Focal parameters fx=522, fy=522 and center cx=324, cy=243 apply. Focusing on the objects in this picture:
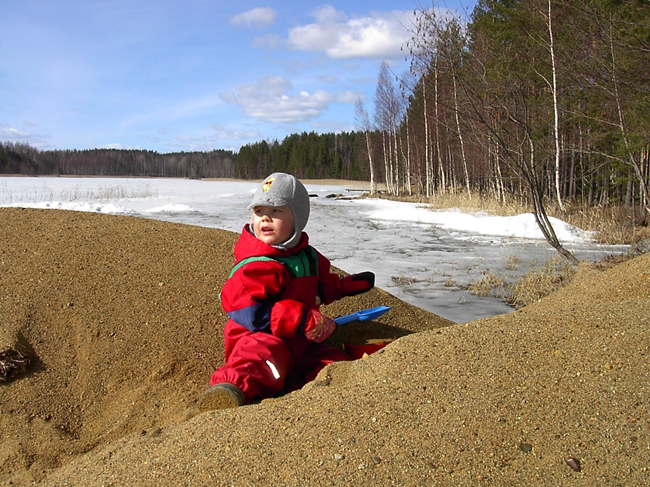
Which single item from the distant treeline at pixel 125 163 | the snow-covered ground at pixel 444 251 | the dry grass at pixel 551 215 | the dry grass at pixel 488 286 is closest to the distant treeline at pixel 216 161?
the distant treeline at pixel 125 163

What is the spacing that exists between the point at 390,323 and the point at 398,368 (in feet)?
6.08

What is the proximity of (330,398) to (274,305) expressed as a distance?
825mm

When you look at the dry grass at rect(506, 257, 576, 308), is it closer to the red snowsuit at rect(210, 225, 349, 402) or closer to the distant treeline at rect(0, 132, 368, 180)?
the red snowsuit at rect(210, 225, 349, 402)

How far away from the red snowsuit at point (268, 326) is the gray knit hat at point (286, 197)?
141 millimetres

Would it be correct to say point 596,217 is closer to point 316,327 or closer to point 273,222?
point 273,222

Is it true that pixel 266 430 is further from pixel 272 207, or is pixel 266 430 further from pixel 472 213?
pixel 472 213

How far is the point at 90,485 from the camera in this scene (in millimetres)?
1805

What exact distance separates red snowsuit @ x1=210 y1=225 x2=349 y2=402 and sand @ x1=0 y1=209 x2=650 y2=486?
371 mm

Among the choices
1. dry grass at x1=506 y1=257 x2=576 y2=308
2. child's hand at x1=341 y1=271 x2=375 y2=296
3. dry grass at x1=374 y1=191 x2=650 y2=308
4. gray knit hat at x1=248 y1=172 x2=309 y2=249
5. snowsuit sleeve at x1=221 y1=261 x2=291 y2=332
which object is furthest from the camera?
dry grass at x1=374 y1=191 x2=650 y2=308

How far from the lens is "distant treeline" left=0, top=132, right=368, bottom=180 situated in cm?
8469

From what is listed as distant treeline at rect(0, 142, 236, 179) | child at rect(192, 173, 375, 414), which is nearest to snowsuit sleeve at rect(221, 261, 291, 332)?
child at rect(192, 173, 375, 414)

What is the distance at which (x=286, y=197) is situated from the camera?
9.84 ft

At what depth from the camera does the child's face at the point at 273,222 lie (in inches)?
119

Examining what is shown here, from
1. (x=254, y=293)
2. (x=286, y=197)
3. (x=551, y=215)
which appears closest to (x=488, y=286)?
(x=286, y=197)
